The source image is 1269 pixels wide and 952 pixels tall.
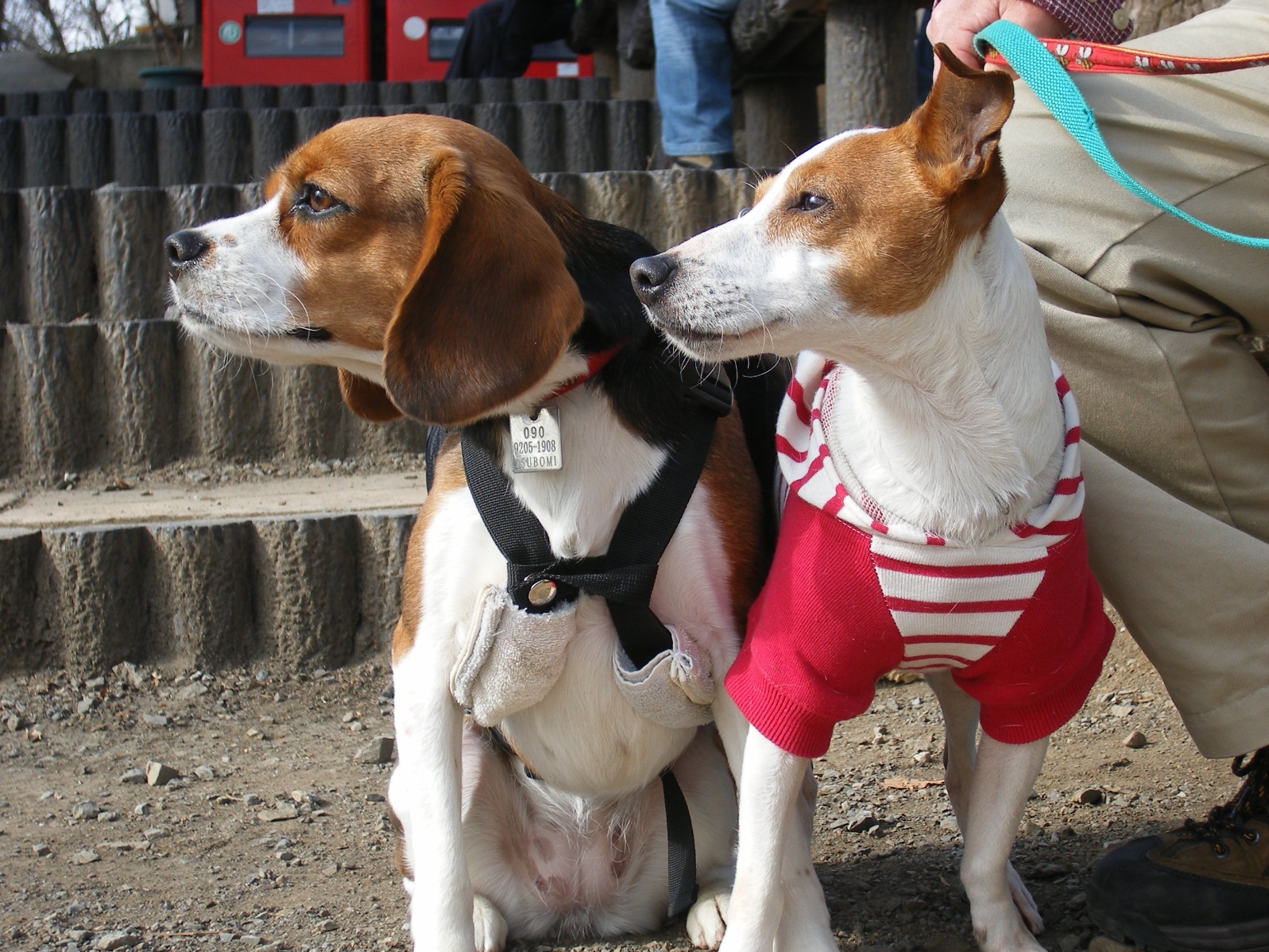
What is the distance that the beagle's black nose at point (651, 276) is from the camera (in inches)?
71.1

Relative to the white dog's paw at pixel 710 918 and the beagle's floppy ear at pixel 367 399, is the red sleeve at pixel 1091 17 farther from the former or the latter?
the white dog's paw at pixel 710 918

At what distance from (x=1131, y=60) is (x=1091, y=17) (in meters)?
0.32

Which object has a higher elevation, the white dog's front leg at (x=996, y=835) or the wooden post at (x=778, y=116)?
the wooden post at (x=778, y=116)

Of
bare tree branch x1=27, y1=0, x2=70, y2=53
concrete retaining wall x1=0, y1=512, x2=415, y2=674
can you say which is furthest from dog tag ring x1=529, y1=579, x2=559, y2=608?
bare tree branch x1=27, y1=0, x2=70, y2=53

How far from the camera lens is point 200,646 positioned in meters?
3.52

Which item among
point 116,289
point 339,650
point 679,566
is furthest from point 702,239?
point 116,289

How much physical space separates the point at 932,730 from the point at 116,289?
3.33 metres

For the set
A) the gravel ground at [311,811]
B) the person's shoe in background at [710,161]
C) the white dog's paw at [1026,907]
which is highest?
the person's shoe in background at [710,161]

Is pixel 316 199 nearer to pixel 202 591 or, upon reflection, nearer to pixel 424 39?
pixel 202 591

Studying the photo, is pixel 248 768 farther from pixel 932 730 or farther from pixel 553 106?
pixel 553 106

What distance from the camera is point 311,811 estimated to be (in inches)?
109

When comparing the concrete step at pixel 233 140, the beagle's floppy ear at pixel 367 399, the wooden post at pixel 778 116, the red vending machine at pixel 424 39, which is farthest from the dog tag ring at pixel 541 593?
the red vending machine at pixel 424 39

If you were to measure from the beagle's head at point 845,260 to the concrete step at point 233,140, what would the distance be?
435 cm

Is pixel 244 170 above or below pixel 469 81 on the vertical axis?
below
